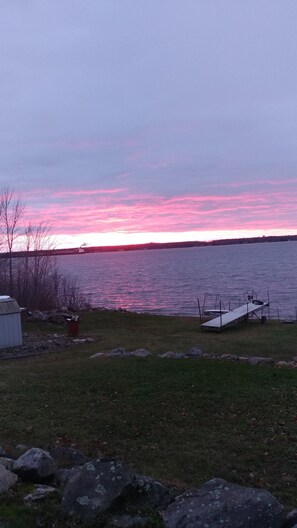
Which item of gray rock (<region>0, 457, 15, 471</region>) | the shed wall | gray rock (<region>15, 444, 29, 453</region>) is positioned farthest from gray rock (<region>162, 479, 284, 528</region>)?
the shed wall

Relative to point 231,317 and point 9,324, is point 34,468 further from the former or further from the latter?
point 231,317

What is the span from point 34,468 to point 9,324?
37.4 feet

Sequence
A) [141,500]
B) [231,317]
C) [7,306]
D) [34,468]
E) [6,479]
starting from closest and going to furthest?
[141,500] → [6,479] → [34,468] → [7,306] → [231,317]

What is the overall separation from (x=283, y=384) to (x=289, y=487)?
12.3ft

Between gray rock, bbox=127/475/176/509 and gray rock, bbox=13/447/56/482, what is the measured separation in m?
1.02

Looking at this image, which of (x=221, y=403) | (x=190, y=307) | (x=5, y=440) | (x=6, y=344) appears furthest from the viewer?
(x=190, y=307)

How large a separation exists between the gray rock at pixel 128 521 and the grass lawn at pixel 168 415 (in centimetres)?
141

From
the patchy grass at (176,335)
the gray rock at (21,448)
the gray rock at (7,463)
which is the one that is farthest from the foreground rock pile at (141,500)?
the patchy grass at (176,335)

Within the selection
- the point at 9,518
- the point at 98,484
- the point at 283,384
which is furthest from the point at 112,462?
the point at 283,384

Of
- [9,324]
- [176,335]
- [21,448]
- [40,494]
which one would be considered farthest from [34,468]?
[176,335]

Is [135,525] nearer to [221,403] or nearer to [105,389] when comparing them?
[221,403]

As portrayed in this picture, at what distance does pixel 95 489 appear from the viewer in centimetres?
438

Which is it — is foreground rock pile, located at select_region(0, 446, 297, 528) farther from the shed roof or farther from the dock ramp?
the dock ramp

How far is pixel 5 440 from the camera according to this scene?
6.95 metres
